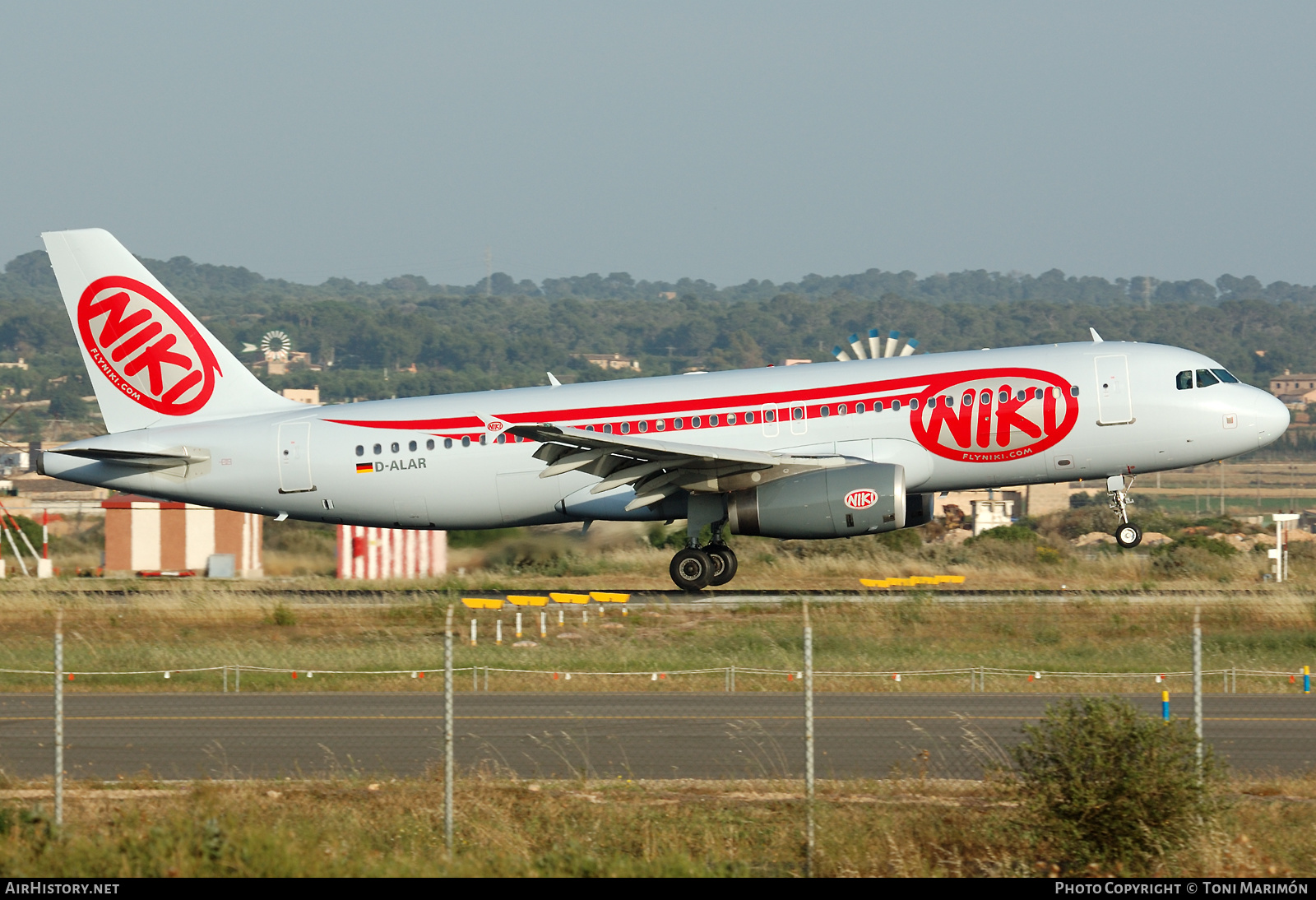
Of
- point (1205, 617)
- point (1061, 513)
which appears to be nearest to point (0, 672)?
point (1205, 617)

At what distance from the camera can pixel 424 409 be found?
30.8 meters

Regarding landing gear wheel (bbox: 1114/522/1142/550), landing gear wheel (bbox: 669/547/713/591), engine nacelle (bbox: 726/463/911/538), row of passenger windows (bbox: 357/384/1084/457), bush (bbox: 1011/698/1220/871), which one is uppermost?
row of passenger windows (bbox: 357/384/1084/457)

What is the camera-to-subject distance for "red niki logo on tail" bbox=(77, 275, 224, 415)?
103 ft

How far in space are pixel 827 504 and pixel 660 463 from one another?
3.25 metres

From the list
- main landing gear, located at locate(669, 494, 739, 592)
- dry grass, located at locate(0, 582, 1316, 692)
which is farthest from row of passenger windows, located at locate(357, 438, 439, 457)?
main landing gear, located at locate(669, 494, 739, 592)

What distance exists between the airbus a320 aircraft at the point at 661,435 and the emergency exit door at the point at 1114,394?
0.03 meters

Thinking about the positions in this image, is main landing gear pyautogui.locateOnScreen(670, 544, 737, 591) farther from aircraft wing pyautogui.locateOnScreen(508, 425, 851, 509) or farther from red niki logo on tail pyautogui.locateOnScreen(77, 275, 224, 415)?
red niki logo on tail pyautogui.locateOnScreen(77, 275, 224, 415)

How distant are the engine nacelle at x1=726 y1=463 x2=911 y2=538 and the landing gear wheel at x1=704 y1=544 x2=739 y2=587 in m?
1.93

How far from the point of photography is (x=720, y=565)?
30.5 meters

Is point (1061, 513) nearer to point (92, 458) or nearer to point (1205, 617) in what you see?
point (1205, 617)

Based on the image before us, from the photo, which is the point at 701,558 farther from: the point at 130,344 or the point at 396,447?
the point at 130,344

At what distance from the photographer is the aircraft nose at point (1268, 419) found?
1145 inches

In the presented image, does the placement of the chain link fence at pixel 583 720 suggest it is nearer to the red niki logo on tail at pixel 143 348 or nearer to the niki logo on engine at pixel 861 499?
the niki logo on engine at pixel 861 499

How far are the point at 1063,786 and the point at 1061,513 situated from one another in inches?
1842
